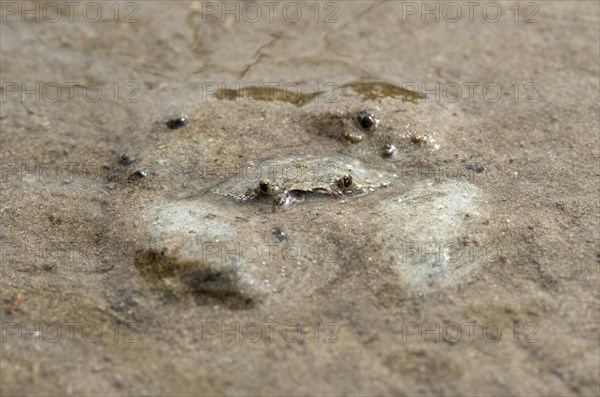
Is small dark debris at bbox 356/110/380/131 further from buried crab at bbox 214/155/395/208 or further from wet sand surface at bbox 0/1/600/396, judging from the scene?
buried crab at bbox 214/155/395/208

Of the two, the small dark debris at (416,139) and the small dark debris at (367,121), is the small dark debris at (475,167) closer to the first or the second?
the small dark debris at (416,139)

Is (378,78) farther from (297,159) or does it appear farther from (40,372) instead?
(40,372)

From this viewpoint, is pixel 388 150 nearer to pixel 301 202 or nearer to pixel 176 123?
pixel 301 202

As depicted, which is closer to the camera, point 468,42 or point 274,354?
point 274,354

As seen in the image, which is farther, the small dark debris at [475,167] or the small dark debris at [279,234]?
the small dark debris at [475,167]

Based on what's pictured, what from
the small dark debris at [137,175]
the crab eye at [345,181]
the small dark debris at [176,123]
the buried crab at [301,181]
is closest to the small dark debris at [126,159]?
the small dark debris at [137,175]

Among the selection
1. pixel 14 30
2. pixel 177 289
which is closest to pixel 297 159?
pixel 177 289
